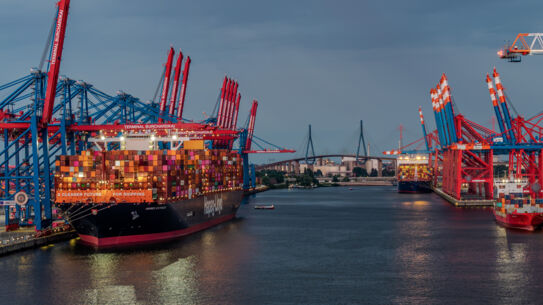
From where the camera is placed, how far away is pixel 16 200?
1734 inches

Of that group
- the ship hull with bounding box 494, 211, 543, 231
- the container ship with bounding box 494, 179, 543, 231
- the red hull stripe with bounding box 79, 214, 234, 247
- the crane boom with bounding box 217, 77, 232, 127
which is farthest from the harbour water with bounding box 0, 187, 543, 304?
the crane boom with bounding box 217, 77, 232, 127

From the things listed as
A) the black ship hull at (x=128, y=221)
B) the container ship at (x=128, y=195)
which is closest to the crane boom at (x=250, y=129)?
the container ship at (x=128, y=195)

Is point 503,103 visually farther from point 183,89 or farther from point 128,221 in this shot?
point 128,221

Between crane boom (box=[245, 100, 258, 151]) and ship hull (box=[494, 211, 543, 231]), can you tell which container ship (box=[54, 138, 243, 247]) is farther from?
crane boom (box=[245, 100, 258, 151])

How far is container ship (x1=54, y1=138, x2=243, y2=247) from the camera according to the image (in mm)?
44188

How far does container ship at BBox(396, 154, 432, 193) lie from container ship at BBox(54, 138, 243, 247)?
101 m

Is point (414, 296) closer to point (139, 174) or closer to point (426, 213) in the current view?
point (139, 174)

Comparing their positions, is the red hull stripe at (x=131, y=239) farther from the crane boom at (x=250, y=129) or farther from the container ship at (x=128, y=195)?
the crane boom at (x=250, y=129)

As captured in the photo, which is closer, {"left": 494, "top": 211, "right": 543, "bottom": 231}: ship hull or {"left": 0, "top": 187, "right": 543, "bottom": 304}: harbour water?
{"left": 0, "top": 187, "right": 543, "bottom": 304}: harbour water

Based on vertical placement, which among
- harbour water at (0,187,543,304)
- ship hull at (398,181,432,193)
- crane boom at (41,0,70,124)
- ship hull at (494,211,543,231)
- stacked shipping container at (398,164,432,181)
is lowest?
harbour water at (0,187,543,304)

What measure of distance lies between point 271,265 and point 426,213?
146 ft

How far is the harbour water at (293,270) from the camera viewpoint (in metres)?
31.0

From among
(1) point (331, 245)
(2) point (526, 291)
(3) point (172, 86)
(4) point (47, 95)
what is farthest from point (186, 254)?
(3) point (172, 86)

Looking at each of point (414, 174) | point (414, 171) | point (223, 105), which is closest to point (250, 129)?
point (223, 105)
